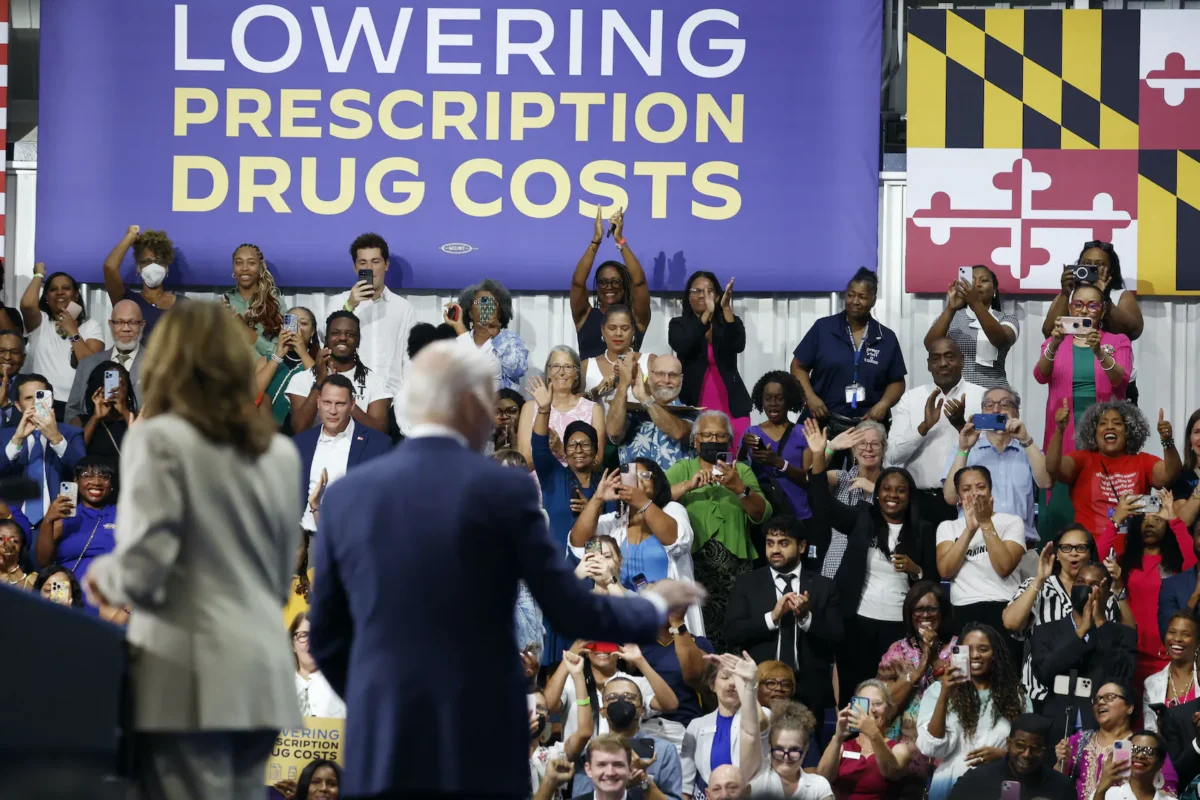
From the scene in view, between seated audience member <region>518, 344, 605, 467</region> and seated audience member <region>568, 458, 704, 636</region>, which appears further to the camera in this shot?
seated audience member <region>518, 344, 605, 467</region>

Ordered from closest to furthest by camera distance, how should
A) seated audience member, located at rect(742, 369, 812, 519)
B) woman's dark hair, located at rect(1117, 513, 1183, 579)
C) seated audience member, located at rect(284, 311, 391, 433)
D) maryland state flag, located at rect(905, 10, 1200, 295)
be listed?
woman's dark hair, located at rect(1117, 513, 1183, 579), seated audience member, located at rect(742, 369, 812, 519), seated audience member, located at rect(284, 311, 391, 433), maryland state flag, located at rect(905, 10, 1200, 295)

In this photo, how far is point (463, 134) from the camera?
11.5 m

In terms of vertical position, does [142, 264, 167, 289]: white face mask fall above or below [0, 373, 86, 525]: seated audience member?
above

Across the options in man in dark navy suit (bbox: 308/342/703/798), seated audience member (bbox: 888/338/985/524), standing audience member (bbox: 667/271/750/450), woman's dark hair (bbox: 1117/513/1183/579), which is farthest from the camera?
standing audience member (bbox: 667/271/750/450)

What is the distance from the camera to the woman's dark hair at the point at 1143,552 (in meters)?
9.01

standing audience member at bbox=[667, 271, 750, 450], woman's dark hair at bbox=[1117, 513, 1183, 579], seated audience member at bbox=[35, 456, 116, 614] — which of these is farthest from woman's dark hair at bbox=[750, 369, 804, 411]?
seated audience member at bbox=[35, 456, 116, 614]

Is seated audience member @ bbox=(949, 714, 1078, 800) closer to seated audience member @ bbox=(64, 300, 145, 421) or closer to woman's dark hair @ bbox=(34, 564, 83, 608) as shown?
woman's dark hair @ bbox=(34, 564, 83, 608)

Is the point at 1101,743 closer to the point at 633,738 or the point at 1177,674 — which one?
the point at 1177,674

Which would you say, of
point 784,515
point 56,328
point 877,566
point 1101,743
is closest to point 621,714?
point 784,515

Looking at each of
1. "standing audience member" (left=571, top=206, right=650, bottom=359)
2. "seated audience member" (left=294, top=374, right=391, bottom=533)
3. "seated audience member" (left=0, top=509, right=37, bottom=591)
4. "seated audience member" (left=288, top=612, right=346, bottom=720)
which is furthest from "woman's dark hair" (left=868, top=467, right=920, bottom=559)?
"seated audience member" (left=0, top=509, right=37, bottom=591)

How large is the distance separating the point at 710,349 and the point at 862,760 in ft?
11.0

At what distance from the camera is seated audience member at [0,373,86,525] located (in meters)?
9.17

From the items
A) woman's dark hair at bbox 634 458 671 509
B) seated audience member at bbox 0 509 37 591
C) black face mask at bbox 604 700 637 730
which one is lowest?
black face mask at bbox 604 700 637 730

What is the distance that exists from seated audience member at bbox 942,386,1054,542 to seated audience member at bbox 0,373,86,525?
4.50 m
